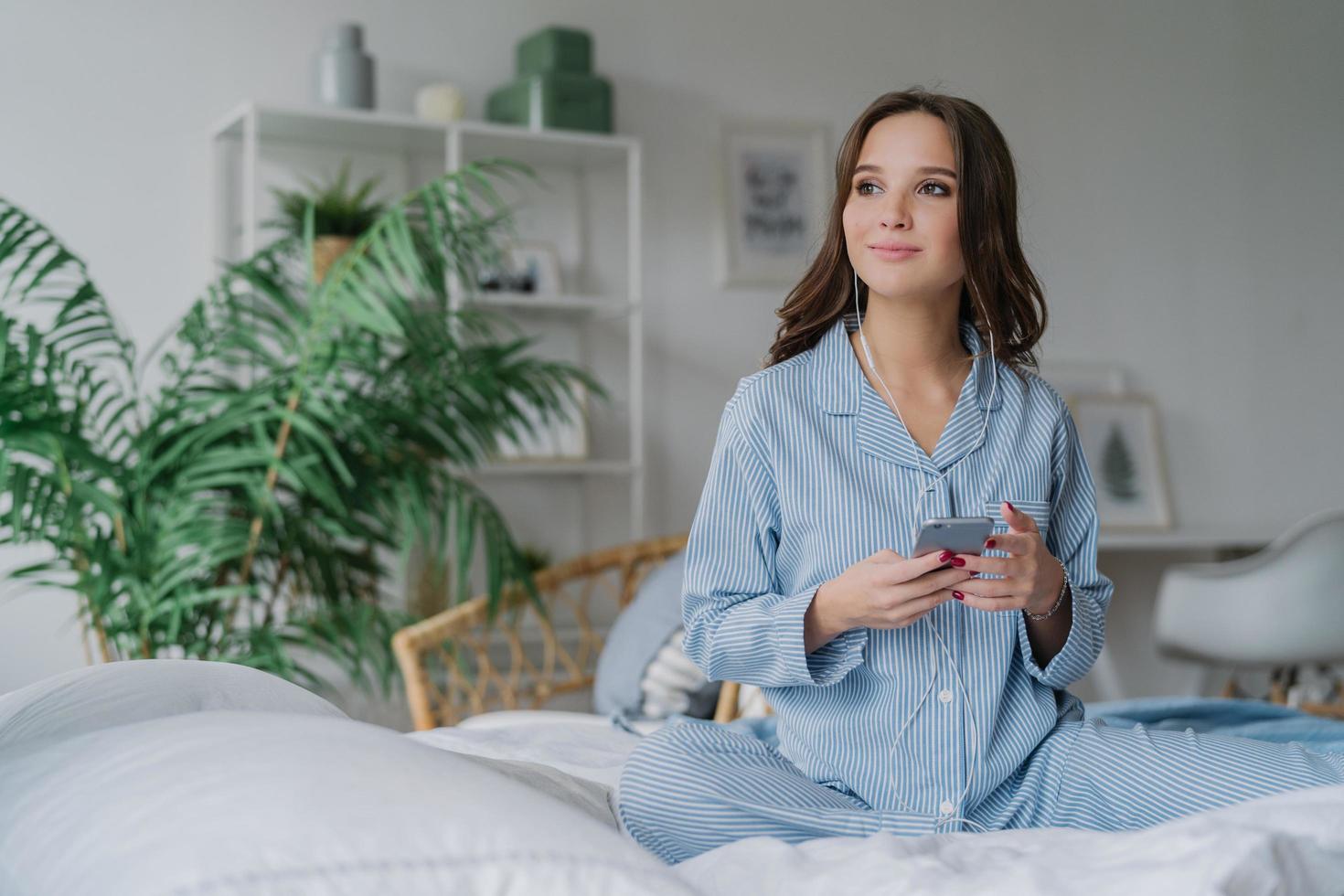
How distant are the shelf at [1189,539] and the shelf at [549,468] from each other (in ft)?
4.46

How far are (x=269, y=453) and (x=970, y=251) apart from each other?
137 centimetres

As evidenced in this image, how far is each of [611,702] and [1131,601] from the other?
2618 mm

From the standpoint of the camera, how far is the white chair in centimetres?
324

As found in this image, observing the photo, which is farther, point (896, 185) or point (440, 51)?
point (440, 51)

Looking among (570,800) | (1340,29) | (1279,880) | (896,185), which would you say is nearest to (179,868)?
(570,800)

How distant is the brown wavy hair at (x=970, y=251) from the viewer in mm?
1412

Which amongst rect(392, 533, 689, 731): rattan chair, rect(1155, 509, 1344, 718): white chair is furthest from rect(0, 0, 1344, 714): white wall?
rect(1155, 509, 1344, 718): white chair

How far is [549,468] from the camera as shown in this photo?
3.37 m

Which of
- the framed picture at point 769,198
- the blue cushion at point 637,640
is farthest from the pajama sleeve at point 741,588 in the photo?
the framed picture at point 769,198

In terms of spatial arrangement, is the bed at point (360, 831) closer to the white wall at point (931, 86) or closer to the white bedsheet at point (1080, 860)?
the white bedsheet at point (1080, 860)

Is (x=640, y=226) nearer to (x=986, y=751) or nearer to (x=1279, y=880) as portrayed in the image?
(x=986, y=751)

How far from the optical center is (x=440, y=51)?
3.53 metres

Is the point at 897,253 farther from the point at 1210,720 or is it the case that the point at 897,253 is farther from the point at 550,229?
the point at 550,229

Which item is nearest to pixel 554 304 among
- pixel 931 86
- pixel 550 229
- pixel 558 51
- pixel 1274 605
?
pixel 550 229
